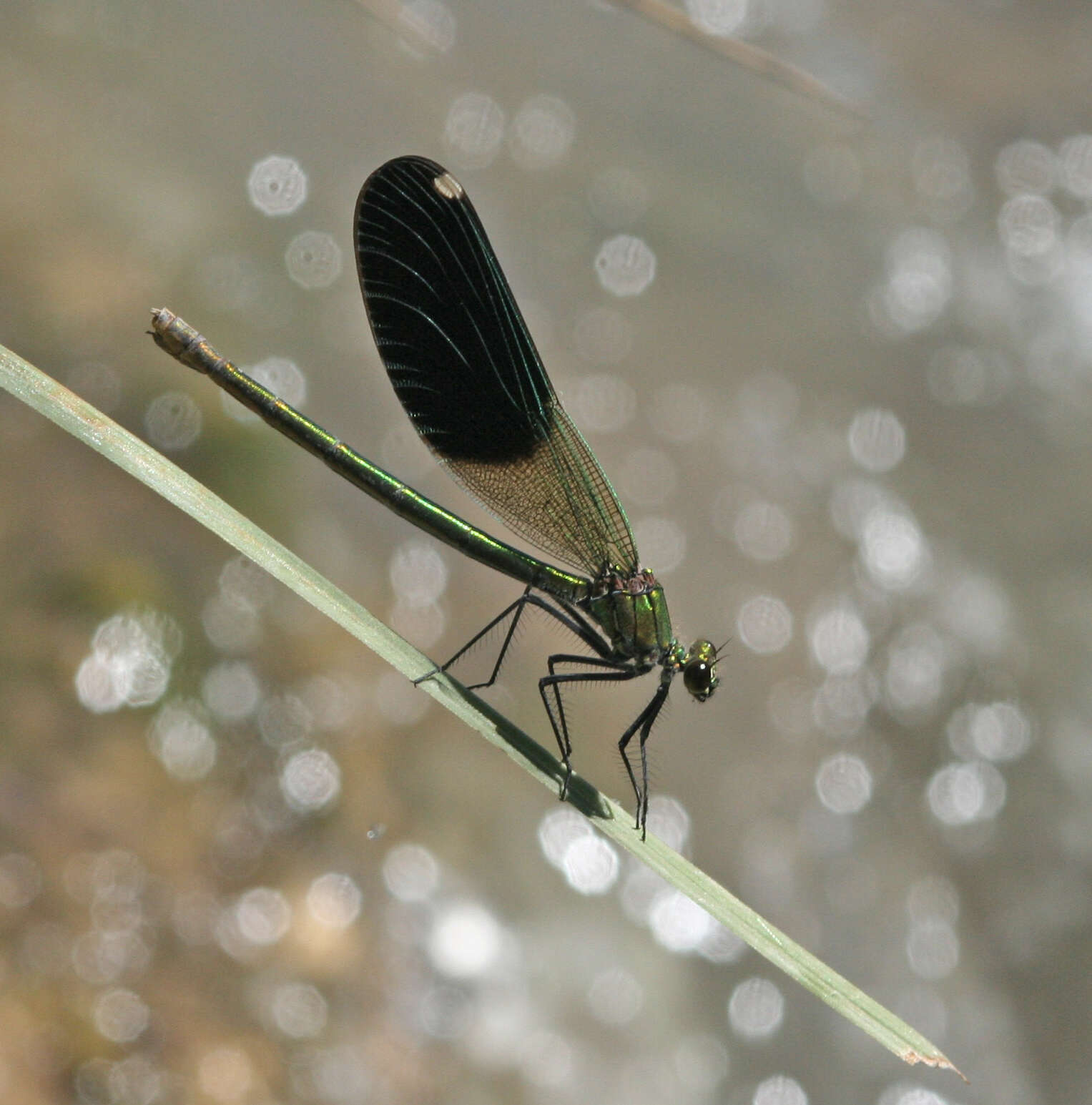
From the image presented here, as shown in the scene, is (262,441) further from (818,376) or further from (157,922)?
(818,376)

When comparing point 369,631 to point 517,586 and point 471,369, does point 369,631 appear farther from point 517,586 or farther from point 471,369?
point 517,586

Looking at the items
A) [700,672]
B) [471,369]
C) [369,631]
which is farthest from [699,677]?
[369,631]

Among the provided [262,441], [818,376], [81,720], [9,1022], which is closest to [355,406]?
[262,441]

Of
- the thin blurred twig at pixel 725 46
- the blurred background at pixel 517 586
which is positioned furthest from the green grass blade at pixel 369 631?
the thin blurred twig at pixel 725 46

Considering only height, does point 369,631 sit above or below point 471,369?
below

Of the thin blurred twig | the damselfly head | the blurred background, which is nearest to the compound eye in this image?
the damselfly head
